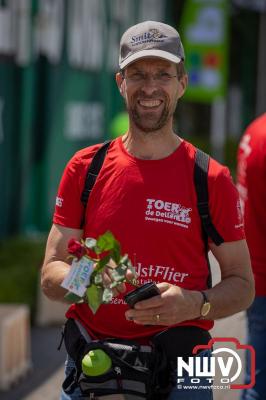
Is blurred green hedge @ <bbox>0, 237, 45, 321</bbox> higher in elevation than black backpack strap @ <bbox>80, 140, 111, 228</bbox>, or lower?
lower

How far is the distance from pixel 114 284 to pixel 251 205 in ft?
5.64

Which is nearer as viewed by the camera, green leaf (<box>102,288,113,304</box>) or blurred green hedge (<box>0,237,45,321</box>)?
green leaf (<box>102,288,113,304</box>)

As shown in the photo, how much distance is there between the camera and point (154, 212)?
3516mm

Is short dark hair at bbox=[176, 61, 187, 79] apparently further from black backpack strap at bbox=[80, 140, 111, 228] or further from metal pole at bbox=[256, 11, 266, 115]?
metal pole at bbox=[256, 11, 266, 115]

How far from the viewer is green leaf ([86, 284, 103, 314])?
321cm

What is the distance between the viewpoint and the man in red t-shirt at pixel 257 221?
4.77m

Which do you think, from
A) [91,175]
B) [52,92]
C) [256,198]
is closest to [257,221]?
[256,198]

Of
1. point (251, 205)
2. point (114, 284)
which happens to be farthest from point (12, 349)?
point (114, 284)

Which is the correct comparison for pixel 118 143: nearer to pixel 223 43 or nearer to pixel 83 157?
pixel 83 157

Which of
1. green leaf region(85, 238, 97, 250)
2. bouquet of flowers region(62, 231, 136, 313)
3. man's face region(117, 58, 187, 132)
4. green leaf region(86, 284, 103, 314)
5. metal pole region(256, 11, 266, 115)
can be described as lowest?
metal pole region(256, 11, 266, 115)

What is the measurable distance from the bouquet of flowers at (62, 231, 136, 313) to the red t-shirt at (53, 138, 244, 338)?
0.26 metres

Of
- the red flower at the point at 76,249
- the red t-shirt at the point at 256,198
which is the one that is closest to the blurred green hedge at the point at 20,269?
the red t-shirt at the point at 256,198

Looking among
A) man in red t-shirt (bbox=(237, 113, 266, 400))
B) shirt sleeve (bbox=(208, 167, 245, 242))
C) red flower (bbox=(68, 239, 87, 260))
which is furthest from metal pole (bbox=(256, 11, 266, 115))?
red flower (bbox=(68, 239, 87, 260))

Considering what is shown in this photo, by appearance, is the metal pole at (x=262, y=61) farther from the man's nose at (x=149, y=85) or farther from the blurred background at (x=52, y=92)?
the man's nose at (x=149, y=85)
